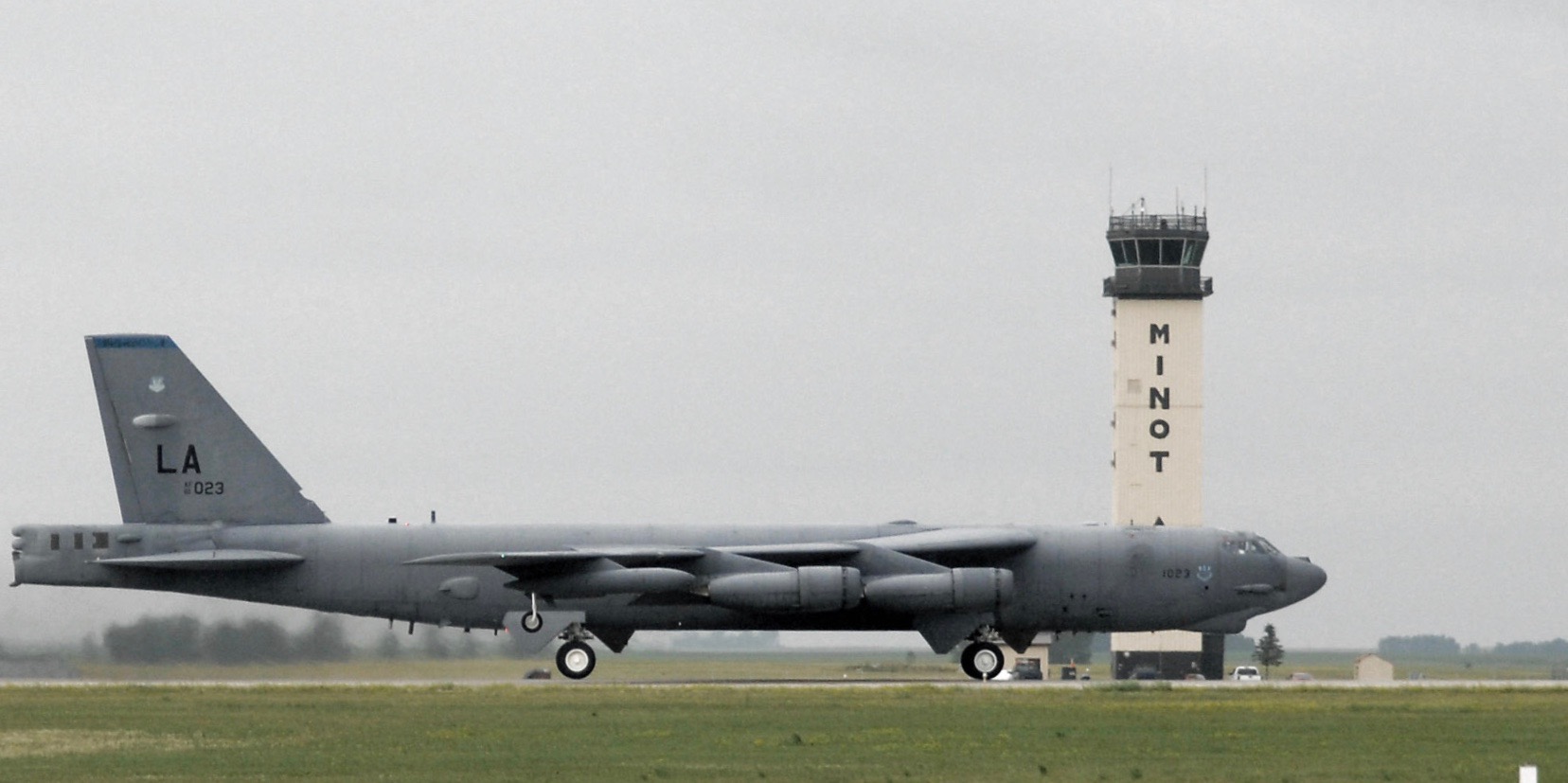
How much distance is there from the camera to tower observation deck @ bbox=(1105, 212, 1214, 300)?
248ft

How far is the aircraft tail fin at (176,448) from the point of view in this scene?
45.4 metres

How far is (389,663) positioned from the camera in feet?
149

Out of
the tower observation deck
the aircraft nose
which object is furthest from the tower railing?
the aircraft nose

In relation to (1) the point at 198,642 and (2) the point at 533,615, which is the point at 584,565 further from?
(1) the point at 198,642

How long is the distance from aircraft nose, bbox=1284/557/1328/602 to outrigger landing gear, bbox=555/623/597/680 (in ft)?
43.6

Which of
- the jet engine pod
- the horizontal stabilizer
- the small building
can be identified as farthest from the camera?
the small building

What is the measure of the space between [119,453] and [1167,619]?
20197 millimetres

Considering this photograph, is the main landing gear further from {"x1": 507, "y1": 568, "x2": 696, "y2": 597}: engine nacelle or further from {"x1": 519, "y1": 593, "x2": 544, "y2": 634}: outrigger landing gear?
{"x1": 507, "y1": 568, "x2": 696, "y2": 597}: engine nacelle

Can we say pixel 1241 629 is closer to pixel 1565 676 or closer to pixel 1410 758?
pixel 1565 676

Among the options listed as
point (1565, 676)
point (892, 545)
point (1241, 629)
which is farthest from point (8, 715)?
point (1565, 676)

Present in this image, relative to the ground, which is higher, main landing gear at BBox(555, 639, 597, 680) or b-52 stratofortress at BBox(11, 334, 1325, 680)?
b-52 stratofortress at BBox(11, 334, 1325, 680)

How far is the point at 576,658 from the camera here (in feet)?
148

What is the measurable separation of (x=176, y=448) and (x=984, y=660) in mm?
15813

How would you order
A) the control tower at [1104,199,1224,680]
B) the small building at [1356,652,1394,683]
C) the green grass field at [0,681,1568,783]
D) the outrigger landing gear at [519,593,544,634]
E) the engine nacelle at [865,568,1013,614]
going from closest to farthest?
1. the green grass field at [0,681,1568,783]
2. the engine nacelle at [865,568,1013,614]
3. the outrigger landing gear at [519,593,544,634]
4. the small building at [1356,652,1394,683]
5. the control tower at [1104,199,1224,680]
